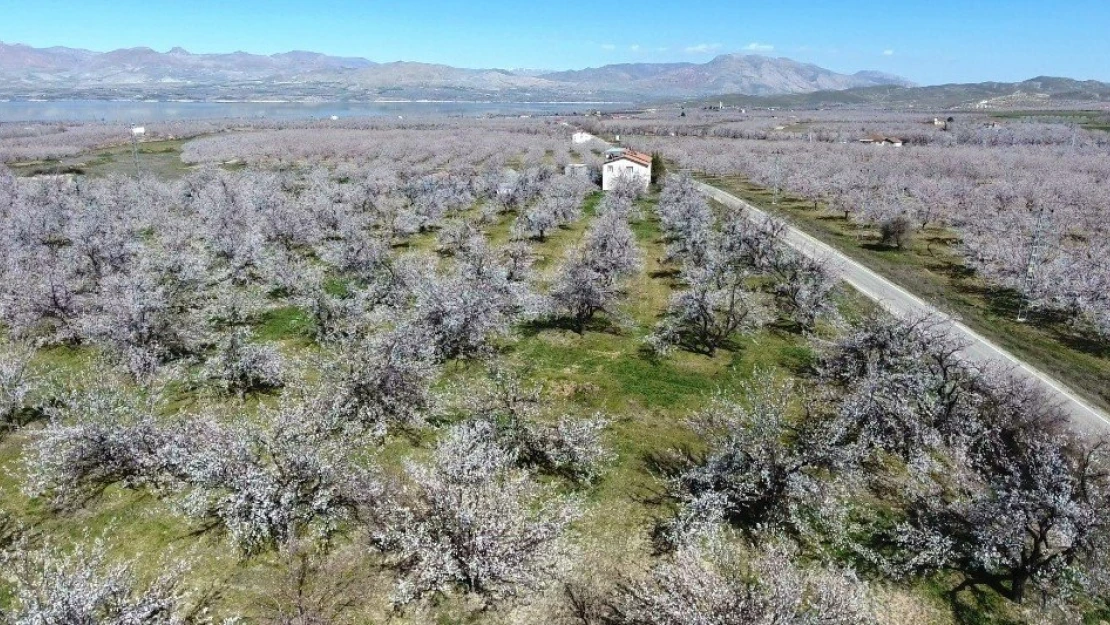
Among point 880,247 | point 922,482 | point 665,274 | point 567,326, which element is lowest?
point 922,482

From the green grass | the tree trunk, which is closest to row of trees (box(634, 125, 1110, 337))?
the green grass

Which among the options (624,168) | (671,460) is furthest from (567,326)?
(624,168)

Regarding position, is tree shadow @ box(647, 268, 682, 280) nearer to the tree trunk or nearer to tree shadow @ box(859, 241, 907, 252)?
tree shadow @ box(859, 241, 907, 252)

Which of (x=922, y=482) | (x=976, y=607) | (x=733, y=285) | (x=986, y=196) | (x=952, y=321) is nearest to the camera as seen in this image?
(x=976, y=607)

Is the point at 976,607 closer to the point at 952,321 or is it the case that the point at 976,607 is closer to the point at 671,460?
the point at 671,460

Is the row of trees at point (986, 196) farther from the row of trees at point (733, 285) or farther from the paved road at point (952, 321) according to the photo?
the row of trees at point (733, 285)
